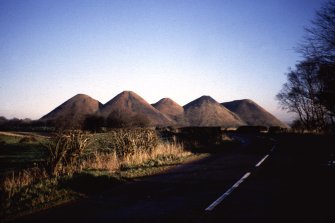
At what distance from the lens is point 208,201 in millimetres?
7770

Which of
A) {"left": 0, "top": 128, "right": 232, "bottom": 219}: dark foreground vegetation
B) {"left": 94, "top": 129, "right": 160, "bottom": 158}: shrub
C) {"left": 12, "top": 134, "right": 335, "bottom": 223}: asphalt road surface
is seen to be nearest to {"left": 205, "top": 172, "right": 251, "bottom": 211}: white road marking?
{"left": 12, "top": 134, "right": 335, "bottom": 223}: asphalt road surface

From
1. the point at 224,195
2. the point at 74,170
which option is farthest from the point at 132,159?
the point at 224,195

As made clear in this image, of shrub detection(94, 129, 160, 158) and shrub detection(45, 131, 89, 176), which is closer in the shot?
shrub detection(45, 131, 89, 176)

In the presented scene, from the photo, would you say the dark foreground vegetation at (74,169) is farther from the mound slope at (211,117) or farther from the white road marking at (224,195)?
the mound slope at (211,117)

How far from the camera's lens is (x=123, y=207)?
289 inches

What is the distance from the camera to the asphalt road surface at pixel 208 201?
6391 mm

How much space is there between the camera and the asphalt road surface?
21.0 ft

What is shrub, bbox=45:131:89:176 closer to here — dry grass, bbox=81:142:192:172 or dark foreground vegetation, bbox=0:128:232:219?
dark foreground vegetation, bbox=0:128:232:219

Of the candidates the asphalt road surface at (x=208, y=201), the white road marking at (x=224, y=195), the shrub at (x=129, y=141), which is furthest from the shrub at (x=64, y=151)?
the white road marking at (x=224, y=195)

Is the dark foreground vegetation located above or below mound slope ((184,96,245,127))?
below

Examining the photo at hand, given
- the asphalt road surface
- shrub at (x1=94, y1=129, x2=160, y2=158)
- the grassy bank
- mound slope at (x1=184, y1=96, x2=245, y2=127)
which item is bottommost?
the asphalt road surface

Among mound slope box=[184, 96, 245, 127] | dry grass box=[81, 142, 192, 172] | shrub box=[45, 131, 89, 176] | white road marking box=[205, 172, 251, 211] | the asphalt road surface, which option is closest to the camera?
the asphalt road surface

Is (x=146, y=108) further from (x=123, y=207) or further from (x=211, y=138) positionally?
(x=123, y=207)

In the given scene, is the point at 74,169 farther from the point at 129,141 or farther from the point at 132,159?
the point at 129,141
